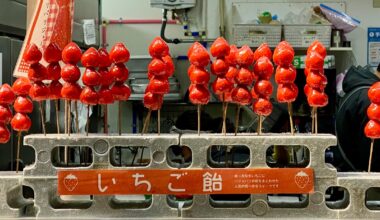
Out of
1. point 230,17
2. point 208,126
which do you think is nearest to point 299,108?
point 208,126

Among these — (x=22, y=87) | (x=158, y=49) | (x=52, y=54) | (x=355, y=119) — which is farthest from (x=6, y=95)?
(x=355, y=119)

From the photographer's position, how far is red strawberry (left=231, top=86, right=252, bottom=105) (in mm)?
968

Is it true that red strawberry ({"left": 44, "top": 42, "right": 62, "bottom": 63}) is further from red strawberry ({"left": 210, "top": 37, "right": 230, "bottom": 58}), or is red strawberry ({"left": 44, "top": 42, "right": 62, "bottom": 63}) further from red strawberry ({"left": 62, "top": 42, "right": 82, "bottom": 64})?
red strawberry ({"left": 210, "top": 37, "right": 230, "bottom": 58})

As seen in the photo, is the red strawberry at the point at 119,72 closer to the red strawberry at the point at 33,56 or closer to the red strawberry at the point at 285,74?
the red strawberry at the point at 33,56

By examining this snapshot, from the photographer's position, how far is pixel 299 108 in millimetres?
3199

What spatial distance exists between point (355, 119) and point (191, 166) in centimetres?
144

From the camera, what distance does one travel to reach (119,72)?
0.99 m

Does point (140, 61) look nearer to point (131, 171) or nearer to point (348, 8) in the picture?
point (348, 8)

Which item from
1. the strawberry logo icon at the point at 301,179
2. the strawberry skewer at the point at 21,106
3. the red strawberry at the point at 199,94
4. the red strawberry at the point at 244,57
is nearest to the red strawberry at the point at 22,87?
the strawberry skewer at the point at 21,106

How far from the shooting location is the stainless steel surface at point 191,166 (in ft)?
3.11

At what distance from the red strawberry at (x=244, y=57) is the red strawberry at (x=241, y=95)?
5 centimetres

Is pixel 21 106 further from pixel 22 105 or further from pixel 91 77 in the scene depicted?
pixel 91 77

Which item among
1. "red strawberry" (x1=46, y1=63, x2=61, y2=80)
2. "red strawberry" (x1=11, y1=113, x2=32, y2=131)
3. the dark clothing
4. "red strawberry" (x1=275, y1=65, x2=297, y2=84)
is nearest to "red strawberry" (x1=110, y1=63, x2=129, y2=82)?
"red strawberry" (x1=46, y1=63, x2=61, y2=80)

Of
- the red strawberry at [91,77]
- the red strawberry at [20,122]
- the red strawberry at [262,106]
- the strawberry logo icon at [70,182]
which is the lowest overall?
the strawberry logo icon at [70,182]
